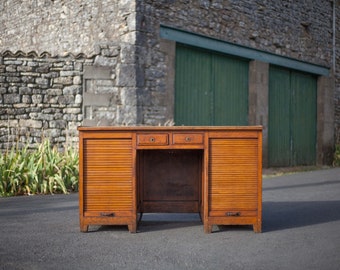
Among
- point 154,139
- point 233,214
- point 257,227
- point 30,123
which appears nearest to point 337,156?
point 30,123

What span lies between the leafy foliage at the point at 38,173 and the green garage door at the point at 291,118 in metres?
6.25

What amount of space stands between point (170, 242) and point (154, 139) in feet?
3.20

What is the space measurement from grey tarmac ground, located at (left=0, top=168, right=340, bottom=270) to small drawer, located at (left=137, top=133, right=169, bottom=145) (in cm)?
87

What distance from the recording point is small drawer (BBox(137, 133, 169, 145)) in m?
4.48

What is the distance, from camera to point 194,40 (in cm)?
1041

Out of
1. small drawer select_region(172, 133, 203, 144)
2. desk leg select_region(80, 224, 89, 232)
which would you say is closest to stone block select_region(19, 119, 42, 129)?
desk leg select_region(80, 224, 89, 232)

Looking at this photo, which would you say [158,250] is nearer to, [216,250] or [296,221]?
[216,250]

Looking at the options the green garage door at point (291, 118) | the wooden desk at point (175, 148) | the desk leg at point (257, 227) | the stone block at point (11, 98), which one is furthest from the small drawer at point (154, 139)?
the green garage door at point (291, 118)

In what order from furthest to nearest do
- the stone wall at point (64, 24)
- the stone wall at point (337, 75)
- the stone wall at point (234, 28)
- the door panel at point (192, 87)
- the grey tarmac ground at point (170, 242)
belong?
1. the stone wall at point (337, 75)
2. the door panel at point (192, 87)
3. the stone wall at point (64, 24)
4. the stone wall at point (234, 28)
5. the grey tarmac ground at point (170, 242)

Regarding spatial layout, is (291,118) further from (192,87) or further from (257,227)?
(257,227)

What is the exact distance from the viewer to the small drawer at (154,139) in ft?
14.7

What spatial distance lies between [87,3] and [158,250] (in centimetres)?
806

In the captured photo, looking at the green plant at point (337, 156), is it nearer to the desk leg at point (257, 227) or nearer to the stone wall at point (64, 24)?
the stone wall at point (64, 24)

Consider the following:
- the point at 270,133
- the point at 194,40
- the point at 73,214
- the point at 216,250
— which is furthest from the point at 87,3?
the point at 216,250
